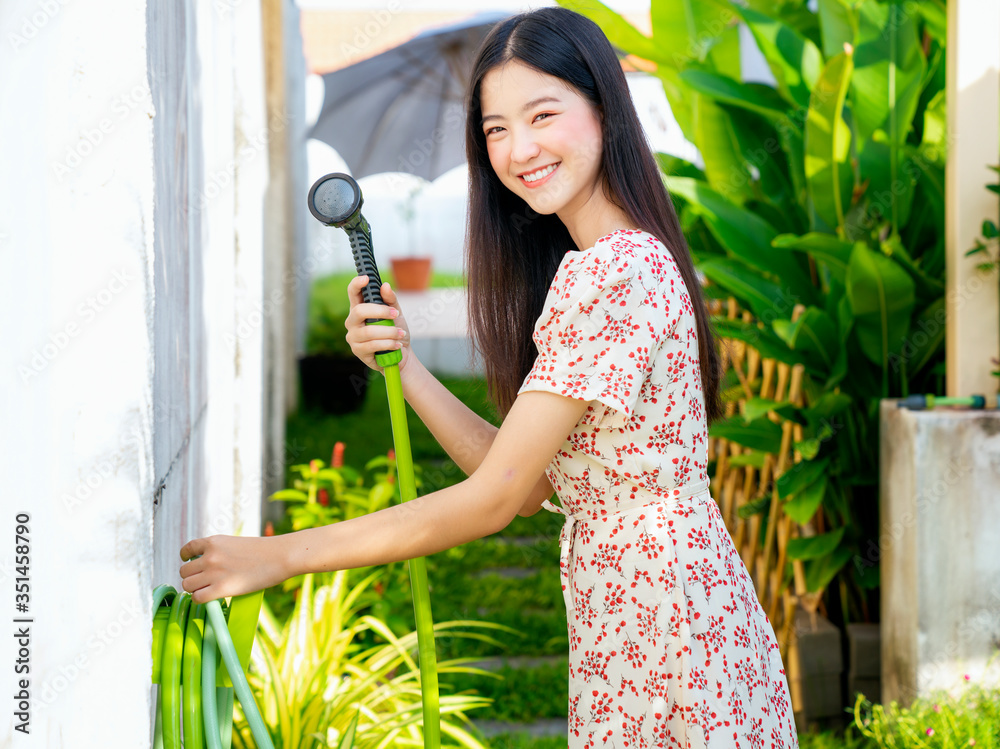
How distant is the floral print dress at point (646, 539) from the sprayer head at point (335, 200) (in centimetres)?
27

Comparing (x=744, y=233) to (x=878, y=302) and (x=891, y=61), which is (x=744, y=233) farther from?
(x=891, y=61)

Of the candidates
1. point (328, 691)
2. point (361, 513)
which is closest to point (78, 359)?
point (328, 691)

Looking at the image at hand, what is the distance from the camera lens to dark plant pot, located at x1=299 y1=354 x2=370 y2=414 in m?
7.99

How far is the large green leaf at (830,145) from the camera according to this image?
2.63m

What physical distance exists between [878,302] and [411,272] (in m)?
9.55

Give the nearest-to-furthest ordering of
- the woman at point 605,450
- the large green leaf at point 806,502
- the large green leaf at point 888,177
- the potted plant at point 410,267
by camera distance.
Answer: the woman at point 605,450
the large green leaf at point 806,502
the large green leaf at point 888,177
the potted plant at point 410,267

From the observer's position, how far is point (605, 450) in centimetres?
121

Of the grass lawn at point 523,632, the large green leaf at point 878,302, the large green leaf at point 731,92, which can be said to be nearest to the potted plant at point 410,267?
the grass lawn at point 523,632

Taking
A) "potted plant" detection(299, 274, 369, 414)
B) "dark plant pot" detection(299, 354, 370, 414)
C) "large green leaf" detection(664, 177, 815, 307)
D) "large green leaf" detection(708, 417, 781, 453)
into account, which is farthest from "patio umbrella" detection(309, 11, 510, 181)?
"large green leaf" detection(708, 417, 781, 453)

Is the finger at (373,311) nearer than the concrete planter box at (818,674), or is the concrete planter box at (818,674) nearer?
the finger at (373,311)

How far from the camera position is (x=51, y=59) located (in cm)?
93

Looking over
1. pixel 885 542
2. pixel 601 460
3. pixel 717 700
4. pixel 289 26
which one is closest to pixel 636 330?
pixel 601 460

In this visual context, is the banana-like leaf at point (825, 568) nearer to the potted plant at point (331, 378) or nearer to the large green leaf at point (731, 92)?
the large green leaf at point (731, 92)

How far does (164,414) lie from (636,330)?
0.66m
